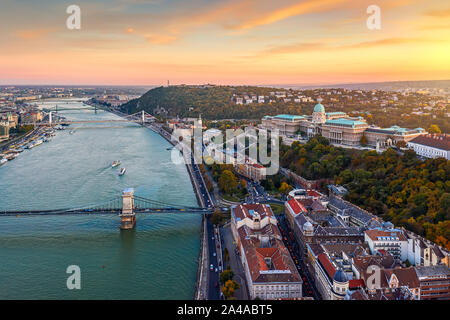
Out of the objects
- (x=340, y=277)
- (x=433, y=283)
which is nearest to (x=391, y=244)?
(x=433, y=283)

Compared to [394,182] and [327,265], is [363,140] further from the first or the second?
[327,265]

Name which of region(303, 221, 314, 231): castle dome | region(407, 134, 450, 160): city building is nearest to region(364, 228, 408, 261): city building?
region(303, 221, 314, 231): castle dome

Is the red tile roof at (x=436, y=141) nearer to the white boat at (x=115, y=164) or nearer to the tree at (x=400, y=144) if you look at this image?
the tree at (x=400, y=144)

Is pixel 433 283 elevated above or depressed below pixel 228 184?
below

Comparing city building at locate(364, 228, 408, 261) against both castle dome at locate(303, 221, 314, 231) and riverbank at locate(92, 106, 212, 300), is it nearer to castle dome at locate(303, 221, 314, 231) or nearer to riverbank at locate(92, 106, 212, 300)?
castle dome at locate(303, 221, 314, 231)

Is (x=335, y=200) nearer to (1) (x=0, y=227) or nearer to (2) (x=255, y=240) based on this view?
(2) (x=255, y=240)

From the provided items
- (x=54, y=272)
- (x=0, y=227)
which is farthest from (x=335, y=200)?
(x=0, y=227)
